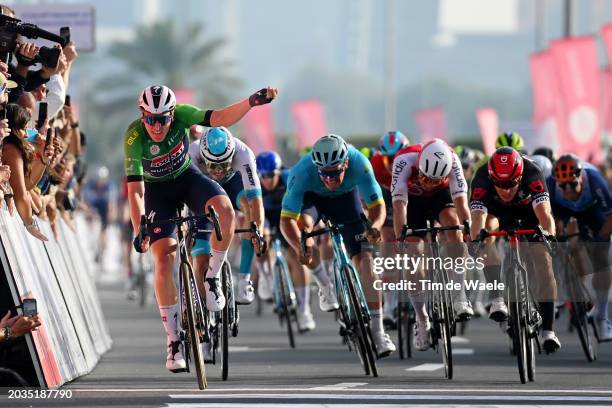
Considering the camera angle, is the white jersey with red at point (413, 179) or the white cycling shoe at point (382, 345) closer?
the white cycling shoe at point (382, 345)

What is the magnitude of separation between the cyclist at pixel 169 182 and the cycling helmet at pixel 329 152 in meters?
1.11

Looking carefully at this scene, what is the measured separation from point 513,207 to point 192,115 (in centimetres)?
289

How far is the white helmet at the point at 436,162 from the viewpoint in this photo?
12.7m

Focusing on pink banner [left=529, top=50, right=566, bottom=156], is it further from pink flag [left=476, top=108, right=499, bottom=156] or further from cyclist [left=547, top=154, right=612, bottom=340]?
cyclist [left=547, top=154, right=612, bottom=340]

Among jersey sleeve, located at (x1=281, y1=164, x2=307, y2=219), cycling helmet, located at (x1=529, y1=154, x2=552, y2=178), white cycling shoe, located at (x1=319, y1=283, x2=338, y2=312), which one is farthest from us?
cycling helmet, located at (x1=529, y1=154, x2=552, y2=178)

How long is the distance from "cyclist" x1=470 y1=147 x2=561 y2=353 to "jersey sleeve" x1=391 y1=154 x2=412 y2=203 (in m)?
0.56

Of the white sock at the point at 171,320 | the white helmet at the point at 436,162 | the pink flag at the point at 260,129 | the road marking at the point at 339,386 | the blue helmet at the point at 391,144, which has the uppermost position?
the white helmet at the point at 436,162

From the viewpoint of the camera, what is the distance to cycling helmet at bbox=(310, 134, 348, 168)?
12.5 m

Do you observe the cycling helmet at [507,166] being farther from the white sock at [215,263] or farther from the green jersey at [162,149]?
the green jersey at [162,149]

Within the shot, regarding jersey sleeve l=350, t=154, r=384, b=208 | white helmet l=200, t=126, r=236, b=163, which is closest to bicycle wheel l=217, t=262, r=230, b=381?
white helmet l=200, t=126, r=236, b=163

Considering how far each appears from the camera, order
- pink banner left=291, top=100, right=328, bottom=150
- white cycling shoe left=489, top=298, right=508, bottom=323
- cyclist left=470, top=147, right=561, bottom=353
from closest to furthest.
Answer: white cycling shoe left=489, top=298, right=508, bottom=323 < cyclist left=470, top=147, right=561, bottom=353 < pink banner left=291, top=100, right=328, bottom=150

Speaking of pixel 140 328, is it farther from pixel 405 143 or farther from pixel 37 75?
pixel 37 75

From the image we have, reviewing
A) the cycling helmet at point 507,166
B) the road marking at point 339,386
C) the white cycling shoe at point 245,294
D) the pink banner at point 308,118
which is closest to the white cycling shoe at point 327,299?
the white cycling shoe at point 245,294

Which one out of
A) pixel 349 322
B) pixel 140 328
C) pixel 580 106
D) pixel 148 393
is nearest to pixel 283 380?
pixel 349 322
